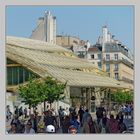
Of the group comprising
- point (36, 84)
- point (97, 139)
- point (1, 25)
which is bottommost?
point (97, 139)

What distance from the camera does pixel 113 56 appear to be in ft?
66.1

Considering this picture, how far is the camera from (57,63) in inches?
782

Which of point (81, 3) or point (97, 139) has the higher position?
point (81, 3)

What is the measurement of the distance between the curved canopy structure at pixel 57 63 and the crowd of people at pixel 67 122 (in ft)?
2.19

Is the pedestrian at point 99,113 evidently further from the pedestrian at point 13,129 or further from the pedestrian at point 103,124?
the pedestrian at point 13,129

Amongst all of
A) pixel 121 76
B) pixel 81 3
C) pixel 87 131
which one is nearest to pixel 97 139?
pixel 87 131

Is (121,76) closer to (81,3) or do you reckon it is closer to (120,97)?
(120,97)

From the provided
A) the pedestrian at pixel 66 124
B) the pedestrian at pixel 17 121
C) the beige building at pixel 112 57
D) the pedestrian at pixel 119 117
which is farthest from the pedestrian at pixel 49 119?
the beige building at pixel 112 57

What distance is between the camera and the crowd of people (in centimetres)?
1934

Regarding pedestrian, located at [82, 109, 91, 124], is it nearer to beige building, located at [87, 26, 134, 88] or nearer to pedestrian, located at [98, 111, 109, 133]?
pedestrian, located at [98, 111, 109, 133]

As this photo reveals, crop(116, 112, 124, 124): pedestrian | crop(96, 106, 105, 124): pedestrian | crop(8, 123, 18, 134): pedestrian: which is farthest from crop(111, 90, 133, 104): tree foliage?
crop(8, 123, 18, 134): pedestrian

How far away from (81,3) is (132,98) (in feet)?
7.98

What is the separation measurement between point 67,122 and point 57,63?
4.68ft

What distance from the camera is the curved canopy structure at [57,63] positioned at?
1956 centimetres
